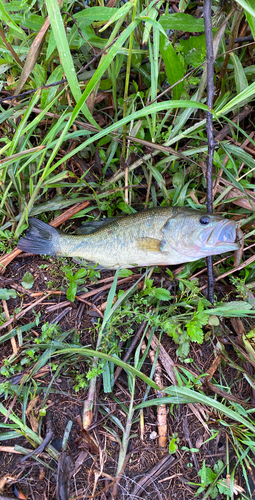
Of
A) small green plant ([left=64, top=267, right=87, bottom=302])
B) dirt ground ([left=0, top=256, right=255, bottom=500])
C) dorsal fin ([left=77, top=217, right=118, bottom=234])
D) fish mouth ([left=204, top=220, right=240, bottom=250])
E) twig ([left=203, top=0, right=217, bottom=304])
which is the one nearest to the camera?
twig ([left=203, top=0, right=217, bottom=304])

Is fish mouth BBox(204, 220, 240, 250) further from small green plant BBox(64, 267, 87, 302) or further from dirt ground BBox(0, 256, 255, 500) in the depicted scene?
Result: small green plant BBox(64, 267, 87, 302)

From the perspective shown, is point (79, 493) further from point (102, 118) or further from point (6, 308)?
point (102, 118)

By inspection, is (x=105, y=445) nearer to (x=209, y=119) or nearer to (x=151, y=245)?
(x=151, y=245)

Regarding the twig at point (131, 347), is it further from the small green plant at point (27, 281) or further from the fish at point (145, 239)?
the small green plant at point (27, 281)

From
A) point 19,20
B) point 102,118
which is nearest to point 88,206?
point 102,118

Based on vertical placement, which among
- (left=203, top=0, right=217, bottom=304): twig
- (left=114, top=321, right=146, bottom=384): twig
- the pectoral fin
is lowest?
(left=114, top=321, right=146, bottom=384): twig

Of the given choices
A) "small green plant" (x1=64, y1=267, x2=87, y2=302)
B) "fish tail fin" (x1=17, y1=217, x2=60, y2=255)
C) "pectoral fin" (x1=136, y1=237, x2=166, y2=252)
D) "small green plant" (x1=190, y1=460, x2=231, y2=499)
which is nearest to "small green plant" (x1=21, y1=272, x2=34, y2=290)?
"fish tail fin" (x1=17, y1=217, x2=60, y2=255)

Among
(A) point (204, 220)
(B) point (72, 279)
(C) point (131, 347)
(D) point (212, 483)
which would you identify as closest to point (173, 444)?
(D) point (212, 483)

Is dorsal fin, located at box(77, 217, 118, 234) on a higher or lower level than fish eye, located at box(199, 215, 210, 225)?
lower
